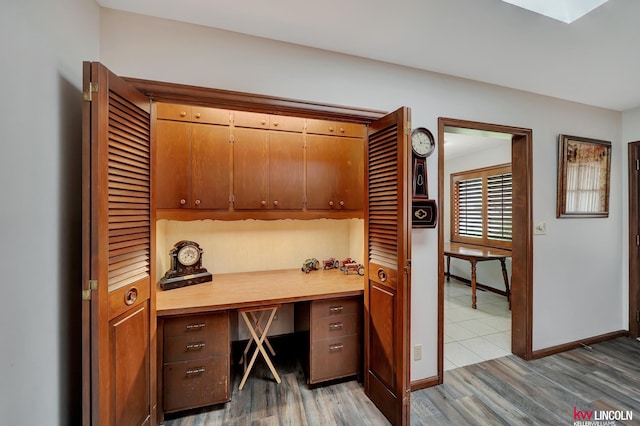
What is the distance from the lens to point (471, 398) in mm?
1946

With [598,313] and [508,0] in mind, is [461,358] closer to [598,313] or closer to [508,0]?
[598,313]

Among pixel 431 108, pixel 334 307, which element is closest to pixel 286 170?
pixel 334 307

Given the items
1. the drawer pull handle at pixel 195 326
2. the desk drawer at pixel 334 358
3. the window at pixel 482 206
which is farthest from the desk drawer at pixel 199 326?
the window at pixel 482 206

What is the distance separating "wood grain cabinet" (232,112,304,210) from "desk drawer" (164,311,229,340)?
830 millimetres

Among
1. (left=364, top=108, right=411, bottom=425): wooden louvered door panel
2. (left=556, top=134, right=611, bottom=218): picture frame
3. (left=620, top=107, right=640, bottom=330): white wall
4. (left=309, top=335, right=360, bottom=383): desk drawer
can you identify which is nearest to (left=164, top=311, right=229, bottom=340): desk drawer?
(left=309, top=335, right=360, bottom=383): desk drawer

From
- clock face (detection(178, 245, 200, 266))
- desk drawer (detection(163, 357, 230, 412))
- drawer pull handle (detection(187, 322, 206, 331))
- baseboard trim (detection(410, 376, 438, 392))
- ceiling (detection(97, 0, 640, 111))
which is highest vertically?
ceiling (detection(97, 0, 640, 111))

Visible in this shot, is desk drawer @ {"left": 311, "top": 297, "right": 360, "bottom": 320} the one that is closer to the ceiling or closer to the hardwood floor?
the hardwood floor

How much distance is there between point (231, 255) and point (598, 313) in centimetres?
397

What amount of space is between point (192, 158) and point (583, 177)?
12.4ft

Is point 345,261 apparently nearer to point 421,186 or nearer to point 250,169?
point 421,186

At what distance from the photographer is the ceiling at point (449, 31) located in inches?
55.6

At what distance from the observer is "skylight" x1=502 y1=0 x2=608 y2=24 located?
143cm

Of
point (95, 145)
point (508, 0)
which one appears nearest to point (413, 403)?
point (95, 145)

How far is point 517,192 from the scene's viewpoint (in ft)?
8.22
